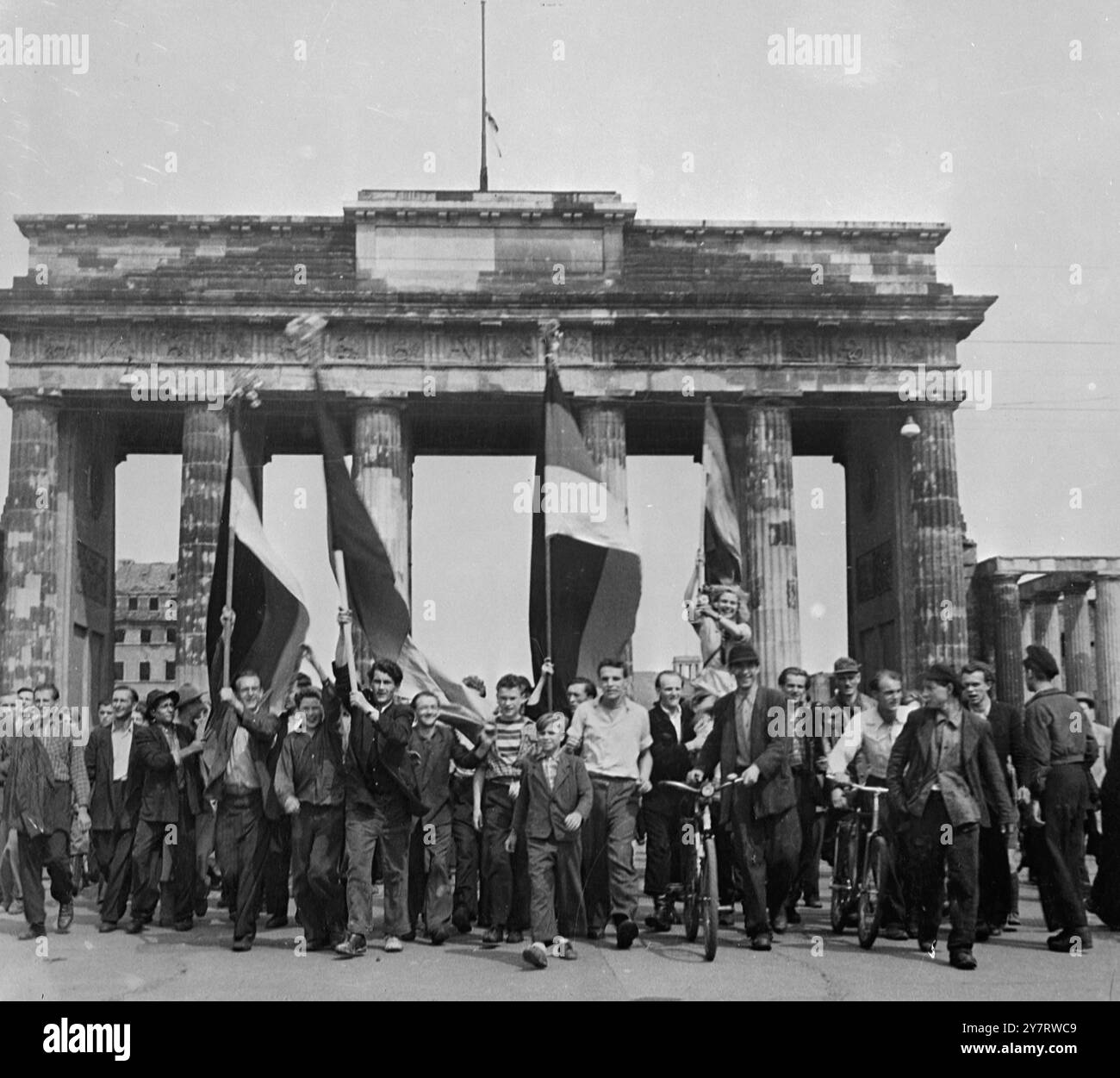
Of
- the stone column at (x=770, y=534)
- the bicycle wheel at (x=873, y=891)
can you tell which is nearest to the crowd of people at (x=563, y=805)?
the bicycle wheel at (x=873, y=891)

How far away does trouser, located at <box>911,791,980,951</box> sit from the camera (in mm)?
11258

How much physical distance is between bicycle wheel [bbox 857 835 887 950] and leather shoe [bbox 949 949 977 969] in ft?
3.14

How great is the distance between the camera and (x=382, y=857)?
12.6m

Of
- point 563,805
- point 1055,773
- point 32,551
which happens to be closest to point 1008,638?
point 32,551

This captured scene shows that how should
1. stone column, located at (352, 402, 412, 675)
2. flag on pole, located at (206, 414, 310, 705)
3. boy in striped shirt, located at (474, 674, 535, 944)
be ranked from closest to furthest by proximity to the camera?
boy in striped shirt, located at (474, 674, 535, 944) → flag on pole, located at (206, 414, 310, 705) → stone column, located at (352, 402, 412, 675)

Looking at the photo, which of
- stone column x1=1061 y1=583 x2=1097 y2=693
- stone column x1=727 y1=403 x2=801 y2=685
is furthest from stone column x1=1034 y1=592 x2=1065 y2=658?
stone column x1=727 y1=403 x2=801 y2=685

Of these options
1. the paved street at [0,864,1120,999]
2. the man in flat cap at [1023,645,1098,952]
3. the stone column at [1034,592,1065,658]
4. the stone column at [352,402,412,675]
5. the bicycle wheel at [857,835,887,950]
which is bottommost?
the paved street at [0,864,1120,999]

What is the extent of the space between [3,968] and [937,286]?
30950 mm

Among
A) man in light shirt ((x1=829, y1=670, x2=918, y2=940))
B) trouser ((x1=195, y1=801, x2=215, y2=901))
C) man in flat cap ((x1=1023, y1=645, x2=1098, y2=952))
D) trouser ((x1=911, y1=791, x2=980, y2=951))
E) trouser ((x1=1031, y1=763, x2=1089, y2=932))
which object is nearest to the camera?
trouser ((x1=911, y1=791, x2=980, y2=951))

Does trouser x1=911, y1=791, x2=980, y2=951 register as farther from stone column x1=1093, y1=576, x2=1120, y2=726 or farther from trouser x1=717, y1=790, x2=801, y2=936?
stone column x1=1093, y1=576, x2=1120, y2=726

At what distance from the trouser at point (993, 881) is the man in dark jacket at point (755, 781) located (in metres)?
1.64

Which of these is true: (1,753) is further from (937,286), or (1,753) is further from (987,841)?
(937,286)
